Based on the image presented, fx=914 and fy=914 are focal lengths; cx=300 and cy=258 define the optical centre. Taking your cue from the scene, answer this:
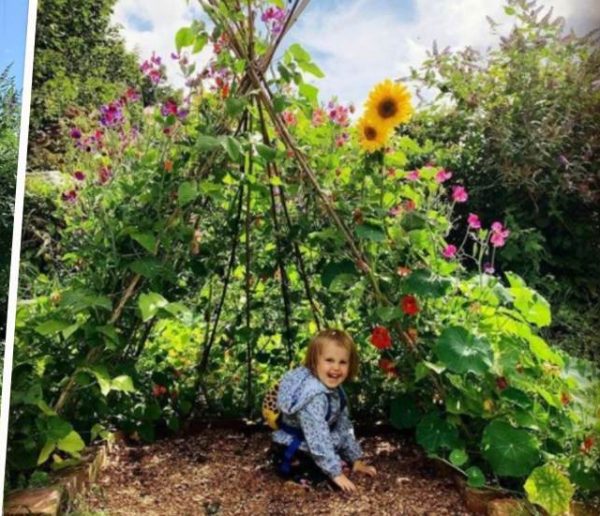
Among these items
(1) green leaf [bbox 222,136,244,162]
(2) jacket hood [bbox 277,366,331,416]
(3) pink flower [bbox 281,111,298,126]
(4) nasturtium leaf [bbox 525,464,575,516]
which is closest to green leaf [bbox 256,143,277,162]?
(1) green leaf [bbox 222,136,244,162]

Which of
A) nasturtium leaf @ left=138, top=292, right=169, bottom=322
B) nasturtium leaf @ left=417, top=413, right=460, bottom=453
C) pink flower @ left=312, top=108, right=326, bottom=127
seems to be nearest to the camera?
nasturtium leaf @ left=138, top=292, right=169, bottom=322

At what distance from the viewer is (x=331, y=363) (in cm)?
234

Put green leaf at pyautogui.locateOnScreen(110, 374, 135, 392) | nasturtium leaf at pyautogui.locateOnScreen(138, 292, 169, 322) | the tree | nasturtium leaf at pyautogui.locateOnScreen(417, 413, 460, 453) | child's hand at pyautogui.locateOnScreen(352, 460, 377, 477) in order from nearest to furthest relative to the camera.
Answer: nasturtium leaf at pyautogui.locateOnScreen(138, 292, 169, 322) → green leaf at pyautogui.locateOnScreen(110, 374, 135, 392) → nasturtium leaf at pyautogui.locateOnScreen(417, 413, 460, 453) → child's hand at pyautogui.locateOnScreen(352, 460, 377, 477) → the tree

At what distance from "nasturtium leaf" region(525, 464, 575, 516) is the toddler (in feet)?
1.49

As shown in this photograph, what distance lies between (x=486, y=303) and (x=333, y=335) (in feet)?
1.30

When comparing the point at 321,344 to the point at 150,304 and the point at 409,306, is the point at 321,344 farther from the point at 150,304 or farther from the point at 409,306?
the point at 150,304

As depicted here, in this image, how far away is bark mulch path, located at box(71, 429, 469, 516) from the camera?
2.22 metres

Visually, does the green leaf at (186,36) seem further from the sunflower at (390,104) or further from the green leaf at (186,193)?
the sunflower at (390,104)

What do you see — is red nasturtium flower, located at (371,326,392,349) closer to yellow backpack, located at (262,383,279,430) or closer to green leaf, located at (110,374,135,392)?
yellow backpack, located at (262,383,279,430)

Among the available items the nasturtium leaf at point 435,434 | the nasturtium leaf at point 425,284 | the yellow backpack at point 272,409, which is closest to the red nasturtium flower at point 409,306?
the nasturtium leaf at point 425,284

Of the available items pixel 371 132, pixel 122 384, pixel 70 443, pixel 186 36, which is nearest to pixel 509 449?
pixel 371 132

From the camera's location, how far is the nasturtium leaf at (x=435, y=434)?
2.25 meters

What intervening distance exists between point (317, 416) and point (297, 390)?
0.09 m

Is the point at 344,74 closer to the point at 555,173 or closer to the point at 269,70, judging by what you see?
the point at 269,70
